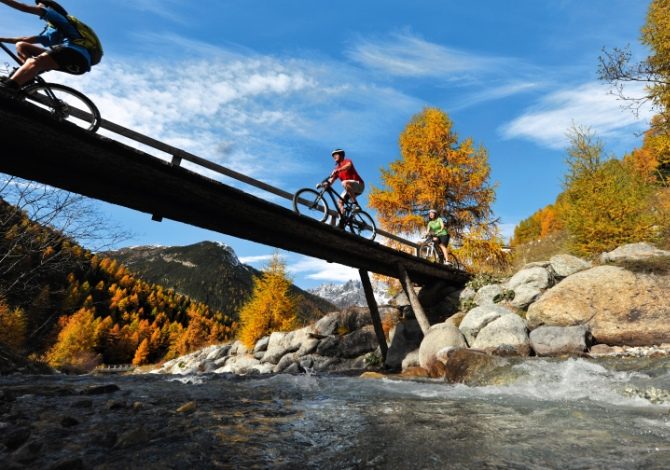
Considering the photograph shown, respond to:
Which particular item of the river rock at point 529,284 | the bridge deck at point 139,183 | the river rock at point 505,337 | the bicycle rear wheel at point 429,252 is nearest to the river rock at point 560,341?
the river rock at point 505,337

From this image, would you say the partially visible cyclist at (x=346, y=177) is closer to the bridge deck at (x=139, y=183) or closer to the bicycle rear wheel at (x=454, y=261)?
the bridge deck at (x=139, y=183)

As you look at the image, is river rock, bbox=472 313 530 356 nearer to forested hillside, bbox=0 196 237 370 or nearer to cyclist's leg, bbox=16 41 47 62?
cyclist's leg, bbox=16 41 47 62

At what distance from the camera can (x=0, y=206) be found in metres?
12.3

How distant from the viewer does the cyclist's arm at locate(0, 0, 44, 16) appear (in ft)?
17.2

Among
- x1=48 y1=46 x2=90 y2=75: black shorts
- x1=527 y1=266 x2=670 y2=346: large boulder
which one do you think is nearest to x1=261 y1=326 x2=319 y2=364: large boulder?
x1=527 y1=266 x2=670 y2=346: large boulder

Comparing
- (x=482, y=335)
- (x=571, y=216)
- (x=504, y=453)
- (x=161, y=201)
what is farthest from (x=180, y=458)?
(x=571, y=216)

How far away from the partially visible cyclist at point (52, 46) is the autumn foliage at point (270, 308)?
817 inches

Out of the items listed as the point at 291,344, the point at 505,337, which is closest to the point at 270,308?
the point at 291,344

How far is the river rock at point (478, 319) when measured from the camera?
1148cm

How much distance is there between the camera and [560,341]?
9250 millimetres

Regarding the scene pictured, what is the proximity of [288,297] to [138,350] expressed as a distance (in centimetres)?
7127

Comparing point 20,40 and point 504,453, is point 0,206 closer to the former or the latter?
point 20,40

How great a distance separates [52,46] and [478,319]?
39.7 feet

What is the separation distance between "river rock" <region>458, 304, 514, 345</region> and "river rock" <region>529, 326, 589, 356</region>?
189cm
